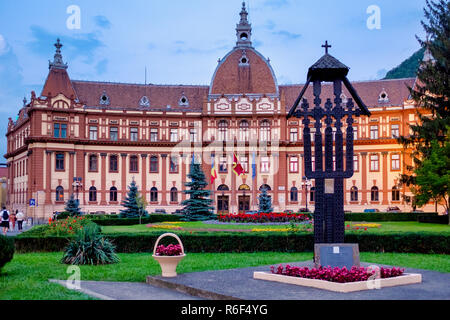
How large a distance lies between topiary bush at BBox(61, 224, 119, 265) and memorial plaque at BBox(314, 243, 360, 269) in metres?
8.21

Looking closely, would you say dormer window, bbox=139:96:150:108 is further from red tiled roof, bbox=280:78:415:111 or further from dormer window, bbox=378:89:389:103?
dormer window, bbox=378:89:389:103

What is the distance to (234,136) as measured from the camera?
65.2 m

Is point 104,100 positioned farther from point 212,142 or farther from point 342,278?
point 342,278

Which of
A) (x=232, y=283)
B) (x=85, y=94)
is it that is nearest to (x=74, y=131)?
(x=85, y=94)

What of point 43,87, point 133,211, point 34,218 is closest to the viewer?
point 133,211

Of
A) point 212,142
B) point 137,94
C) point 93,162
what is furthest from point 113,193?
point 212,142

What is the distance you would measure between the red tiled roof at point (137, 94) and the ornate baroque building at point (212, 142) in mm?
160

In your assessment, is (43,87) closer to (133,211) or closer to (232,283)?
(133,211)

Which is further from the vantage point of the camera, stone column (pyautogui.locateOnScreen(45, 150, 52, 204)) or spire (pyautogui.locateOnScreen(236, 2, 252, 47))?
spire (pyautogui.locateOnScreen(236, 2, 252, 47))

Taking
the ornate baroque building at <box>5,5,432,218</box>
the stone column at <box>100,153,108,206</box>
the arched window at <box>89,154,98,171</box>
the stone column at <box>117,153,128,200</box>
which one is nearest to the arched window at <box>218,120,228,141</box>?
the ornate baroque building at <box>5,5,432,218</box>

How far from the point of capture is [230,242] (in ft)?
76.4

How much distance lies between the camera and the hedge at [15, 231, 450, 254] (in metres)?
22.9

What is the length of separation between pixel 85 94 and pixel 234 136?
19602mm

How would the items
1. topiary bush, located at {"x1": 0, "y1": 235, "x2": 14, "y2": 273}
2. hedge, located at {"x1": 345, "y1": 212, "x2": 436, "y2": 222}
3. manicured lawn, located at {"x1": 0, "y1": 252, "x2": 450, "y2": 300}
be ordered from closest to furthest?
manicured lawn, located at {"x1": 0, "y1": 252, "x2": 450, "y2": 300}
topiary bush, located at {"x1": 0, "y1": 235, "x2": 14, "y2": 273}
hedge, located at {"x1": 345, "y1": 212, "x2": 436, "y2": 222}
